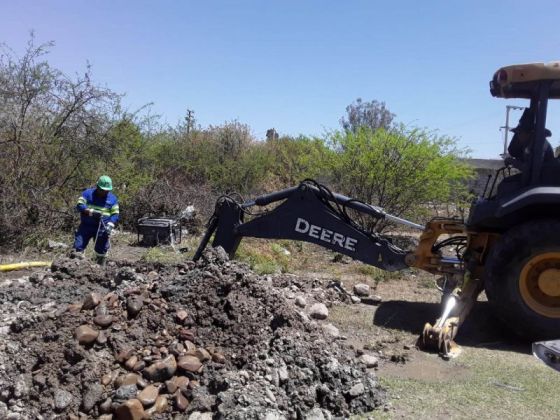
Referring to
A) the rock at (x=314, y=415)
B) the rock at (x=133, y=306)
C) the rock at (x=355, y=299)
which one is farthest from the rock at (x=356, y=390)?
the rock at (x=355, y=299)

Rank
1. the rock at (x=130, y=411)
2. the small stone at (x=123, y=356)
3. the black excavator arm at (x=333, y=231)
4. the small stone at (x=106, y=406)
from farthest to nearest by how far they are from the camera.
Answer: the black excavator arm at (x=333, y=231)
the small stone at (x=123, y=356)
the small stone at (x=106, y=406)
the rock at (x=130, y=411)

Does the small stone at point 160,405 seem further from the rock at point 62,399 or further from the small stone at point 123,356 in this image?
the rock at point 62,399

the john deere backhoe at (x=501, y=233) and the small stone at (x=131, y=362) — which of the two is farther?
the john deere backhoe at (x=501, y=233)

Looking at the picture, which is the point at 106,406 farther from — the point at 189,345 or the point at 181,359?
the point at 189,345

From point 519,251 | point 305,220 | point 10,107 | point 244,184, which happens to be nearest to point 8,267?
point 10,107

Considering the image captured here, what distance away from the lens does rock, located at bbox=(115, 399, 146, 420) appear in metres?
3.90

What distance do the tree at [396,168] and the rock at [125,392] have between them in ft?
28.6

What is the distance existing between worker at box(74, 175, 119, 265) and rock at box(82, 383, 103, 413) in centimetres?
476

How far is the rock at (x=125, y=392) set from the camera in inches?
160

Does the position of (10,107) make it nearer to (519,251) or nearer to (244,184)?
(244,184)

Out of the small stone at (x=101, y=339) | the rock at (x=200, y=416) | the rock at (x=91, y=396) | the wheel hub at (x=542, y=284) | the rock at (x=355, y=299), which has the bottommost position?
the rock at (x=91, y=396)

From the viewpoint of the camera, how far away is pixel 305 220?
22.7 feet

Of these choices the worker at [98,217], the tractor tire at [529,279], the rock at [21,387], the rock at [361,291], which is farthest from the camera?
the worker at [98,217]

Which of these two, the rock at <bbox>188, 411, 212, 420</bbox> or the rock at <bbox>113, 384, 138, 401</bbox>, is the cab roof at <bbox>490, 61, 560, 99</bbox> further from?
the rock at <bbox>113, 384, 138, 401</bbox>
